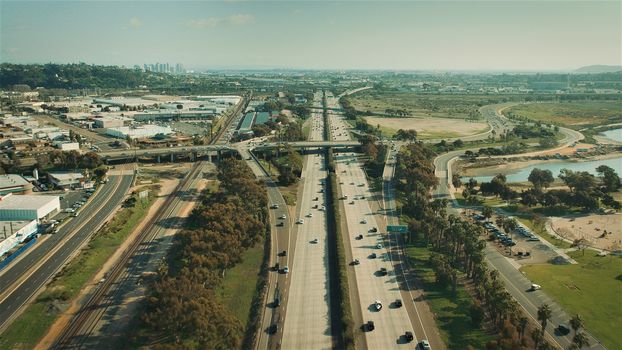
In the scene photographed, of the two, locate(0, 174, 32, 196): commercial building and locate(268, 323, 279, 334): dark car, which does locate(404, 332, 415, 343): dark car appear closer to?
locate(268, 323, 279, 334): dark car

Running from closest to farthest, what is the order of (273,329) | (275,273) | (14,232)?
(273,329)
(275,273)
(14,232)

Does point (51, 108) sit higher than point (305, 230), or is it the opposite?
point (51, 108)

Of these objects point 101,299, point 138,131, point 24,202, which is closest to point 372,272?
point 101,299

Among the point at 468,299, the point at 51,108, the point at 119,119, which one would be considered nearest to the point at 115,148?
the point at 119,119

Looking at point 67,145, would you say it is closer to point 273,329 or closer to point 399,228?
point 399,228

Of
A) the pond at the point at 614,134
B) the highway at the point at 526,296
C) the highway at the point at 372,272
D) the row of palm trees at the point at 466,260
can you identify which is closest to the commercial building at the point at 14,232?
the highway at the point at 372,272

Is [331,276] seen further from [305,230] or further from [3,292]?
[3,292]
